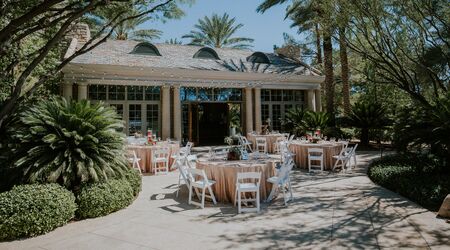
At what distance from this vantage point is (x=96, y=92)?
608 inches

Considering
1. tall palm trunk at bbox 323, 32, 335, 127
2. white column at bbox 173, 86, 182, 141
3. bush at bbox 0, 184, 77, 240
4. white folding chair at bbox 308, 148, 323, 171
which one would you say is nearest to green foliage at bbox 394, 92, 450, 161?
white folding chair at bbox 308, 148, 323, 171

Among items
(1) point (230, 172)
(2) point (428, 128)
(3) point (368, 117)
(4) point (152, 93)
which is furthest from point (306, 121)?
(1) point (230, 172)

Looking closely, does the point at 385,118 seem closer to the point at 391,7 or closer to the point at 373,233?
the point at 391,7

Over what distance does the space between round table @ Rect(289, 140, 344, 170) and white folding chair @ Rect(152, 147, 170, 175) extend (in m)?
4.59

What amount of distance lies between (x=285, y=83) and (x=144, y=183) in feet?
40.6

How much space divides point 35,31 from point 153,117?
8.77 m

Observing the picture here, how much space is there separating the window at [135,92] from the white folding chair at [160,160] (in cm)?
630

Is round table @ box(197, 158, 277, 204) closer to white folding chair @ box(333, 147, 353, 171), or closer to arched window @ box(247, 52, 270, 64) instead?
white folding chair @ box(333, 147, 353, 171)

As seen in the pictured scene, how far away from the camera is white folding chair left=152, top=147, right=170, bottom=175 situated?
33.0ft

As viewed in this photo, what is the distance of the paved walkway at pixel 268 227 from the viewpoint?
4.42 metres

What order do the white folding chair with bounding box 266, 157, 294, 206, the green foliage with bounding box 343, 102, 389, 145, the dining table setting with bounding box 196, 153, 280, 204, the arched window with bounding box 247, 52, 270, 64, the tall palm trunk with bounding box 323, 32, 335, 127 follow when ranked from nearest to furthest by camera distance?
A: 1. the white folding chair with bounding box 266, 157, 294, 206
2. the dining table setting with bounding box 196, 153, 280, 204
3. the green foliage with bounding box 343, 102, 389, 145
4. the tall palm trunk with bounding box 323, 32, 335, 127
5. the arched window with bounding box 247, 52, 270, 64

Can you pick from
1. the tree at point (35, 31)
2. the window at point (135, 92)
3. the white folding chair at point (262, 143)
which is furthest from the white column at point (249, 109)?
the tree at point (35, 31)

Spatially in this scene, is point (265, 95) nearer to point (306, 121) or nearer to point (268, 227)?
point (306, 121)

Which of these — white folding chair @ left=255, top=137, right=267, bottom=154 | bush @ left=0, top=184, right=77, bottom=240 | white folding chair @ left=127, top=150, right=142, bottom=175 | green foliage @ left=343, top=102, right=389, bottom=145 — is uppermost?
green foliage @ left=343, top=102, right=389, bottom=145
